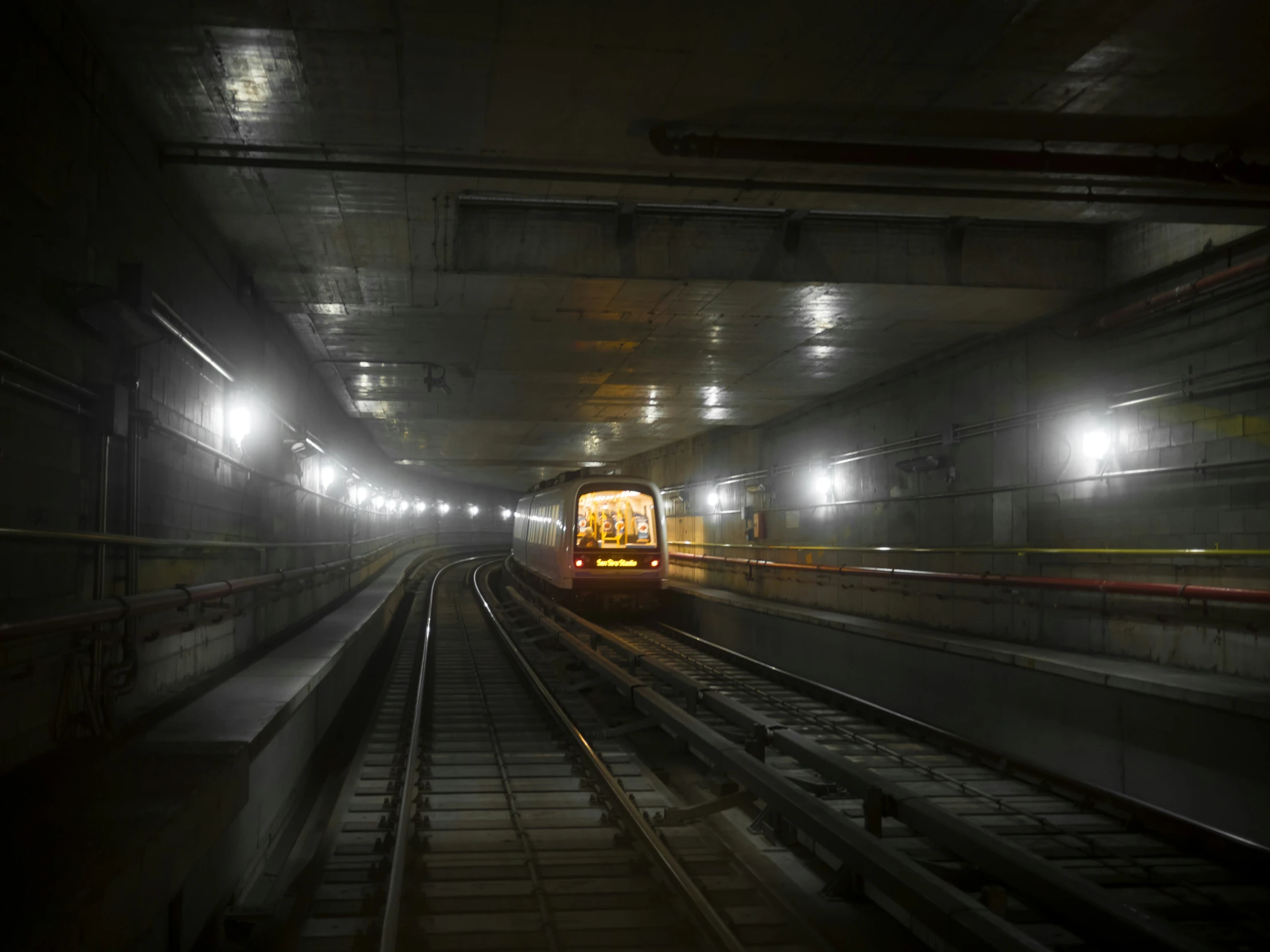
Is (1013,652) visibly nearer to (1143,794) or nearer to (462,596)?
(1143,794)

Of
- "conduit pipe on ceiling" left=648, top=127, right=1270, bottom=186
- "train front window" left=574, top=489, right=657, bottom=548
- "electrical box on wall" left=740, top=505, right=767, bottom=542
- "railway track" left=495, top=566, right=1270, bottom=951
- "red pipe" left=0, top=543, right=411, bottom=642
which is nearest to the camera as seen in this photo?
"red pipe" left=0, top=543, right=411, bottom=642

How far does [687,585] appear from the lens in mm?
24750

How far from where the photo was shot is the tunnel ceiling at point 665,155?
17.7 feet

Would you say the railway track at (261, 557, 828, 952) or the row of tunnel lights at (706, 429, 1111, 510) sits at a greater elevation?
the row of tunnel lights at (706, 429, 1111, 510)

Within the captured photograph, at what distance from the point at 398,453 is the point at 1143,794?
26059 mm

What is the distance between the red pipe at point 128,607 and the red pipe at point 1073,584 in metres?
7.89

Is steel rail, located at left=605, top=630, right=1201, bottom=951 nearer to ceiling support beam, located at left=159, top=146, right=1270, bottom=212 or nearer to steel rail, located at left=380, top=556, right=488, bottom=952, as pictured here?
steel rail, located at left=380, top=556, right=488, bottom=952

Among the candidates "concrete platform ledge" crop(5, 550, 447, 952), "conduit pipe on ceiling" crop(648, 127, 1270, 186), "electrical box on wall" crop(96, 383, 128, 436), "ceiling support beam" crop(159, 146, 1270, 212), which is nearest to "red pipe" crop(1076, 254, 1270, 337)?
"ceiling support beam" crop(159, 146, 1270, 212)

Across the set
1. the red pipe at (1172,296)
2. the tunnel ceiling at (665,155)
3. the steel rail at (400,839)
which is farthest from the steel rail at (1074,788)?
the tunnel ceiling at (665,155)

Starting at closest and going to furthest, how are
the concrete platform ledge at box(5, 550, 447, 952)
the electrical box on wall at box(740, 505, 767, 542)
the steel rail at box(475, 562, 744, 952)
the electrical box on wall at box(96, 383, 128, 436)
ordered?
the concrete platform ledge at box(5, 550, 447, 952)
the steel rail at box(475, 562, 744, 952)
the electrical box on wall at box(96, 383, 128, 436)
the electrical box on wall at box(740, 505, 767, 542)

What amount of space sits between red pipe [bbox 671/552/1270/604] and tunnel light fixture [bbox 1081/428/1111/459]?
129cm

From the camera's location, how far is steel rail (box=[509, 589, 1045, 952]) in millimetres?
3930

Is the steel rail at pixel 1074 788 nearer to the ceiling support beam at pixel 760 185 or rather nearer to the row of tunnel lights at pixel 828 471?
the row of tunnel lights at pixel 828 471

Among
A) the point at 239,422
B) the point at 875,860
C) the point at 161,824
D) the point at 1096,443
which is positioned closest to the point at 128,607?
the point at 161,824
